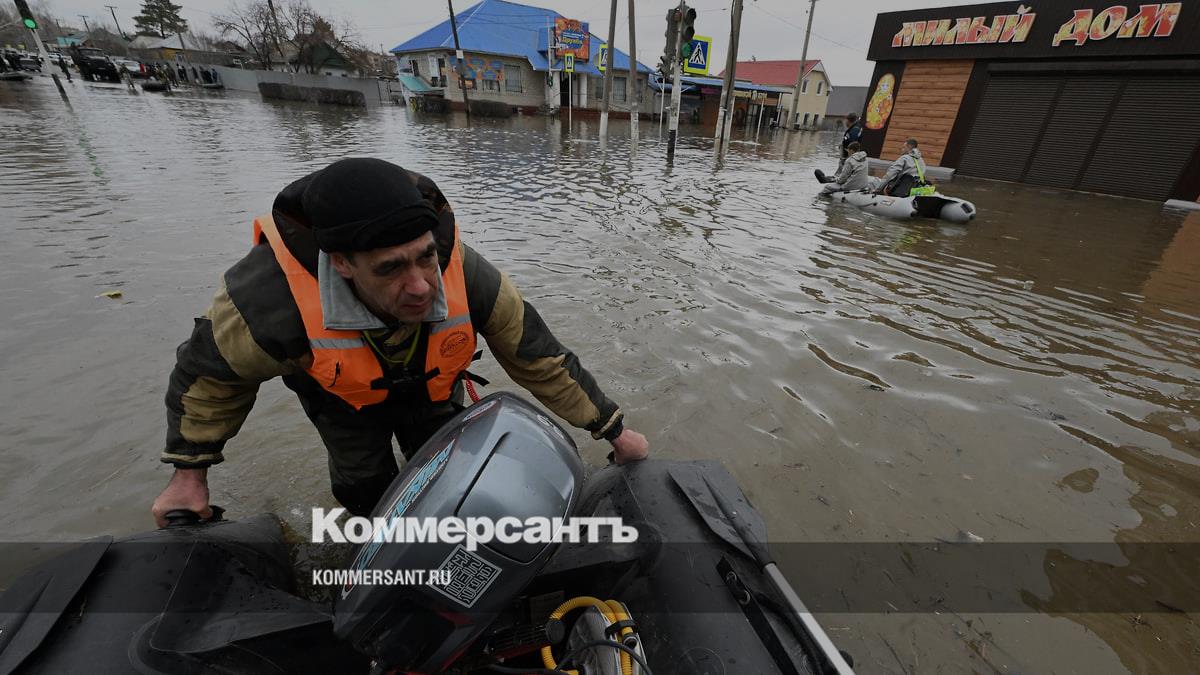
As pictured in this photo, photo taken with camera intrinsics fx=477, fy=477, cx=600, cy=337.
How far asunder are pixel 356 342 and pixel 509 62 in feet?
138

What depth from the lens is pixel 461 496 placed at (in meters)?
1.07

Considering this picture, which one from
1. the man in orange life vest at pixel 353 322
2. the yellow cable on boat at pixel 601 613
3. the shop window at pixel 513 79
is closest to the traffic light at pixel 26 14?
the shop window at pixel 513 79

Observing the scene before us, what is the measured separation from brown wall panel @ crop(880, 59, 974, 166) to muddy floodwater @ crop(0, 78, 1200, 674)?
31.1 ft

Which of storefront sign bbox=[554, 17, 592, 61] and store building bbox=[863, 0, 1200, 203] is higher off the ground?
storefront sign bbox=[554, 17, 592, 61]

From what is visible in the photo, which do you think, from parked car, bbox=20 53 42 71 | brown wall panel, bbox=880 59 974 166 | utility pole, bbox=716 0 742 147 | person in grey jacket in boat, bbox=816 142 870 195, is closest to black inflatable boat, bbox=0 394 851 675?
person in grey jacket in boat, bbox=816 142 870 195

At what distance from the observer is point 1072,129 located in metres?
13.9

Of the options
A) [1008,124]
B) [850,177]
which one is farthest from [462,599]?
[1008,124]

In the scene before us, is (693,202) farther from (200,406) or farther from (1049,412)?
(200,406)

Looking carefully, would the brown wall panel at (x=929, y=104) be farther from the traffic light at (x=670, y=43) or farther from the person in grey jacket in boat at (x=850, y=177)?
the traffic light at (x=670, y=43)

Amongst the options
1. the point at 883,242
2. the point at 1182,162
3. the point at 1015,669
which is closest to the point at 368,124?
the point at 883,242

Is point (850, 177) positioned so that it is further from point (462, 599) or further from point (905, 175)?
point (462, 599)

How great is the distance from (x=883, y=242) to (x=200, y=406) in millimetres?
9011

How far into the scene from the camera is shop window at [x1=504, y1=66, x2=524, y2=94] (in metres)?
37.4

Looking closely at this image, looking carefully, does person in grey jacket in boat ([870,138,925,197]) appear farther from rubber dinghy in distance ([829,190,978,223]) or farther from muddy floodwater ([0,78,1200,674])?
muddy floodwater ([0,78,1200,674])
